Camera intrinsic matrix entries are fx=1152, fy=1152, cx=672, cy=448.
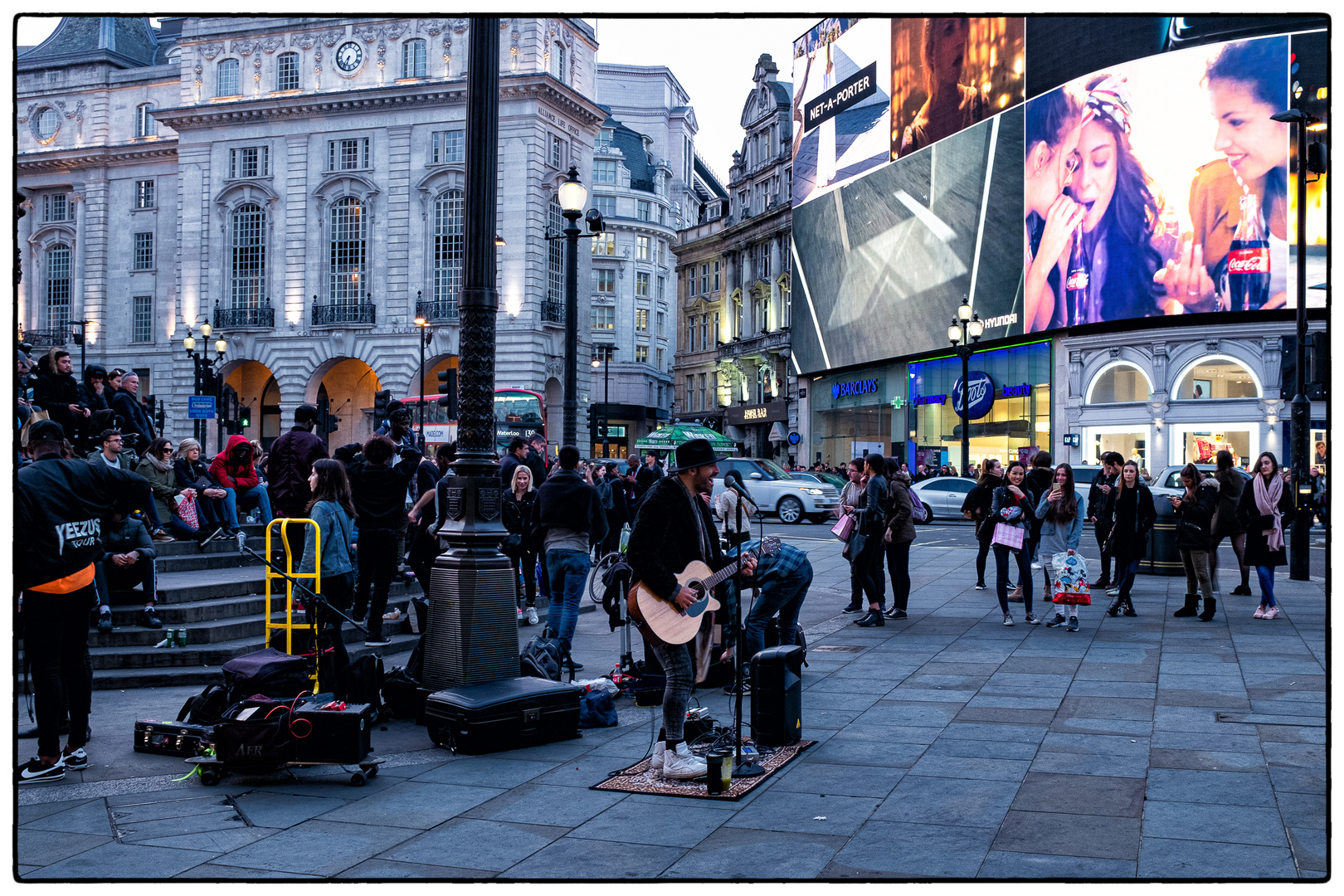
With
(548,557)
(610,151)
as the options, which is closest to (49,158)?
(610,151)

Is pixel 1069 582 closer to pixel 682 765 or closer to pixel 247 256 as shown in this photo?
pixel 682 765

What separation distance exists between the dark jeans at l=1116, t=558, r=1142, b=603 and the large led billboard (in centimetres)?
2464

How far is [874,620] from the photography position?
13.3m

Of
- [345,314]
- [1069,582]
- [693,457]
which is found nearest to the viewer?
[693,457]

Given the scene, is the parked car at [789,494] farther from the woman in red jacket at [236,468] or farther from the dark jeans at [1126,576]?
the dark jeans at [1126,576]

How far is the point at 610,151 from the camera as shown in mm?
89812

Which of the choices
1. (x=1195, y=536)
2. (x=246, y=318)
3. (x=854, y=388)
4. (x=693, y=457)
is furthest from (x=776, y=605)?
(x=246, y=318)

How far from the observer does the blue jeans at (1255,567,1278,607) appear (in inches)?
520

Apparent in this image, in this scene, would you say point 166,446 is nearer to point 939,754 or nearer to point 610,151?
point 939,754

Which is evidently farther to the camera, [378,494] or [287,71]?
[287,71]

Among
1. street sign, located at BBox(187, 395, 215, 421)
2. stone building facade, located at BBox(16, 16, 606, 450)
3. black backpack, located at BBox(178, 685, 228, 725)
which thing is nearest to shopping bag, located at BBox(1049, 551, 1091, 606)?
black backpack, located at BBox(178, 685, 228, 725)

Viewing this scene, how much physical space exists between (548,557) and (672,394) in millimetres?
87520

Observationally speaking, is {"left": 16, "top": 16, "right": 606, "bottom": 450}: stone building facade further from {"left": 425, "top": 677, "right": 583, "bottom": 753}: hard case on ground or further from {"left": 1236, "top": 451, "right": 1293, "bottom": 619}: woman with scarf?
{"left": 425, "top": 677, "right": 583, "bottom": 753}: hard case on ground

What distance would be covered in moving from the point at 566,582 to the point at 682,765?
12.7ft
